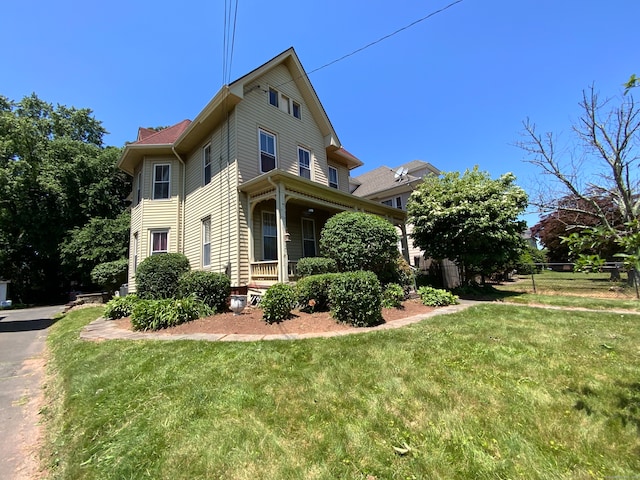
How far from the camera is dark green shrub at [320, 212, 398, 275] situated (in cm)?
817

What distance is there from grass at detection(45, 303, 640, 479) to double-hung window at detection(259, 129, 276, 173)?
7806mm

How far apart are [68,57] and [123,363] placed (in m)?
11.2

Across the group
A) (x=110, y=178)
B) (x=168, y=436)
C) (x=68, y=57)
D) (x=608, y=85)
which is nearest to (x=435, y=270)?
(x=608, y=85)

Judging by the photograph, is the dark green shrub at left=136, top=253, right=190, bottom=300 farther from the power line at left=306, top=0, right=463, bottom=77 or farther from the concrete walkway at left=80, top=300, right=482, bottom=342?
the power line at left=306, top=0, right=463, bottom=77

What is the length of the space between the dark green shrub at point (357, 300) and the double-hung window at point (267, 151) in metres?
6.51

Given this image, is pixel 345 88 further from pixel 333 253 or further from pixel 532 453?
pixel 532 453

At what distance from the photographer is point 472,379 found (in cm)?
313

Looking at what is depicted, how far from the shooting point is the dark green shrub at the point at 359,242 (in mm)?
8172

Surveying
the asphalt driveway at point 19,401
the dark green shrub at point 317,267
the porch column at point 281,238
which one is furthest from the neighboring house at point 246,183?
the asphalt driveway at point 19,401

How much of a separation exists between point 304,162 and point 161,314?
8.63m

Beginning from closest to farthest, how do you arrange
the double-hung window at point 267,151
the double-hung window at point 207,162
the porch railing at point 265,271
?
the porch railing at point 265,271
the double-hung window at point 267,151
the double-hung window at point 207,162

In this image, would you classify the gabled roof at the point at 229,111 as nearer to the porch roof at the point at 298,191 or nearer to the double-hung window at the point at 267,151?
the double-hung window at the point at 267,151

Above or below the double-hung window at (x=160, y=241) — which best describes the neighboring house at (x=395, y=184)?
above

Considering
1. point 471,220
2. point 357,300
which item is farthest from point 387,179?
point 357,300
